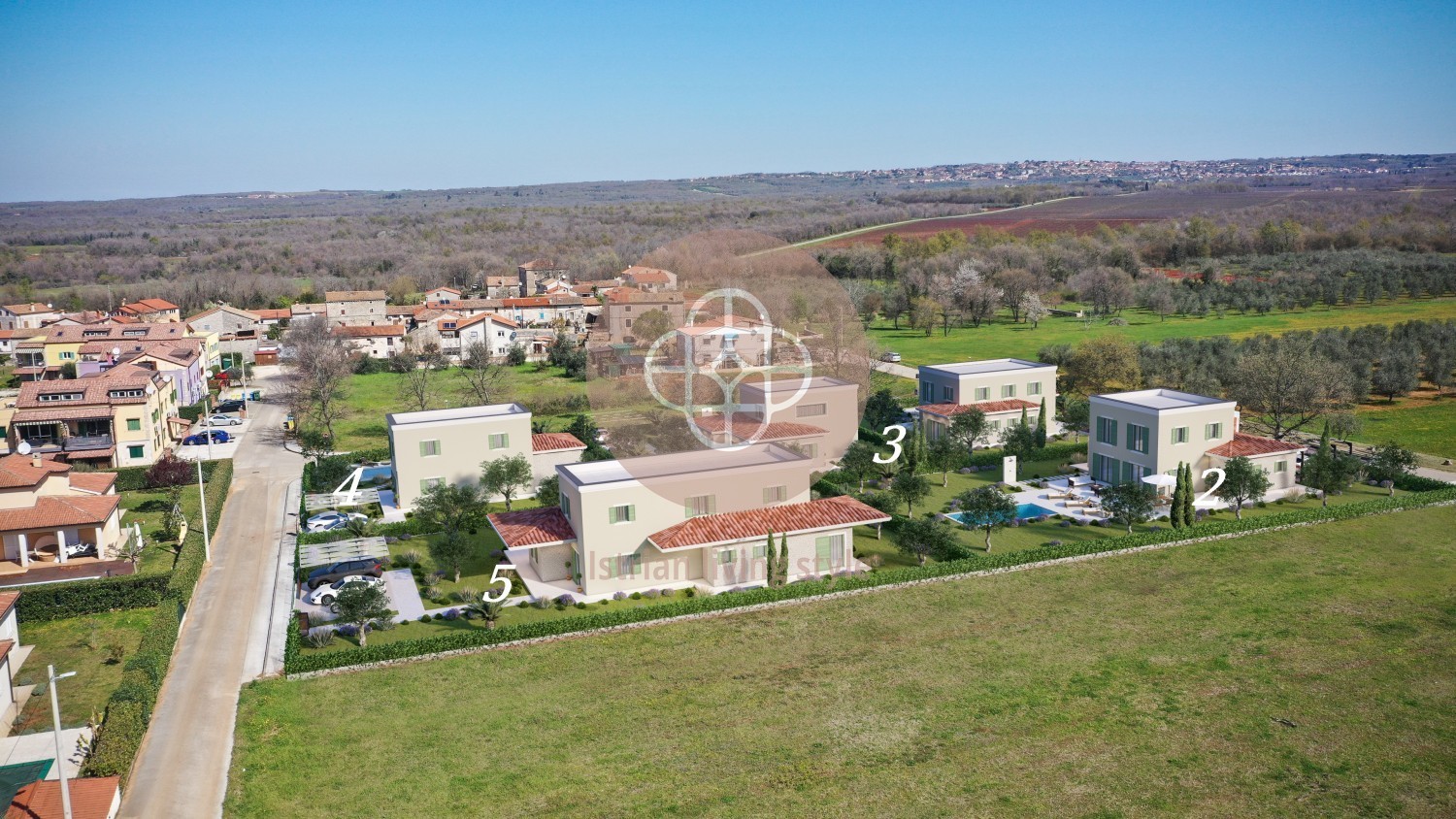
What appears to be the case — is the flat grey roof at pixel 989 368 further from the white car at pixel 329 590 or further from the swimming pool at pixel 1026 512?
the white car at pixel 329 590

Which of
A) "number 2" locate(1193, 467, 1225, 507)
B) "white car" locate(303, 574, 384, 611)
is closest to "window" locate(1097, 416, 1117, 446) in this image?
"number 2" locate(1193, 467, 1225, 507)

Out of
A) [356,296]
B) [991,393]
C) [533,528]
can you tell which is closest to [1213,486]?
[991,393]

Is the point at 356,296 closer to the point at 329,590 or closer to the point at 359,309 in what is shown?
the point at 359,309

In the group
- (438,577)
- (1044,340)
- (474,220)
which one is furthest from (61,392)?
(474,220)

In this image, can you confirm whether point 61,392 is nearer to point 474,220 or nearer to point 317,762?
point 317,762

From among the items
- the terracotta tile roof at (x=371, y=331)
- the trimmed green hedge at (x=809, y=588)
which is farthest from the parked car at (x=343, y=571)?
the terracotta tile roof at (x=371, y=331)
